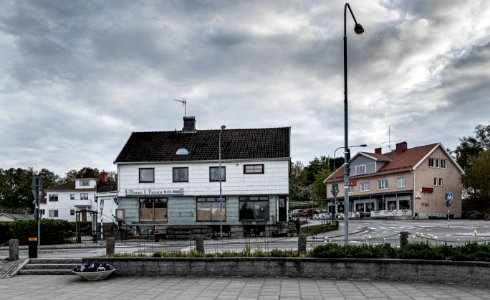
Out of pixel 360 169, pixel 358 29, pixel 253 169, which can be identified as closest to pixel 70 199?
pixel 360 169

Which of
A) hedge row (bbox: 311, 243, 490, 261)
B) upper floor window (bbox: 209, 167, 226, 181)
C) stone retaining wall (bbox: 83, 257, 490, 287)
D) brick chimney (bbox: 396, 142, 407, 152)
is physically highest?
brick chimney (bbox: 396, 142, 407, 152)

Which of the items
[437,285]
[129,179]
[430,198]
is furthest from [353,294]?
[430,198]

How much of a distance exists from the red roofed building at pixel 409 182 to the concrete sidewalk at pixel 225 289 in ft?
151

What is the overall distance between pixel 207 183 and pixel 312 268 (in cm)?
2592

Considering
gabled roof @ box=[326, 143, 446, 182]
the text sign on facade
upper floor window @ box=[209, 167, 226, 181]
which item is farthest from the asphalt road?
gabled roof @ box=[326, 143, 446, 182]

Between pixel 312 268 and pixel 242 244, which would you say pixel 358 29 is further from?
pixel 242 244

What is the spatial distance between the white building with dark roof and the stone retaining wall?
21.9 m

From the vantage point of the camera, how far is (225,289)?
1462 cm

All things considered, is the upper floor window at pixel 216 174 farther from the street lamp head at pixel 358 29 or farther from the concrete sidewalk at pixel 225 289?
the concrete sidewalk at pixel 225 289

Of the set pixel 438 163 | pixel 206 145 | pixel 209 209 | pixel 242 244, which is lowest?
pixel 242 244

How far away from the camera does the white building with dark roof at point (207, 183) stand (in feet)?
133

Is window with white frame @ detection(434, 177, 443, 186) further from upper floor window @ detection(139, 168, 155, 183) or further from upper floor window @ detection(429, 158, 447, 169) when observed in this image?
upper floor window @ detection(139, 168, 155, 183)

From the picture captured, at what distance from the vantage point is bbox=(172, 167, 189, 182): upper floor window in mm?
42281

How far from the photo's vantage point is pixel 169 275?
17.5 meters
